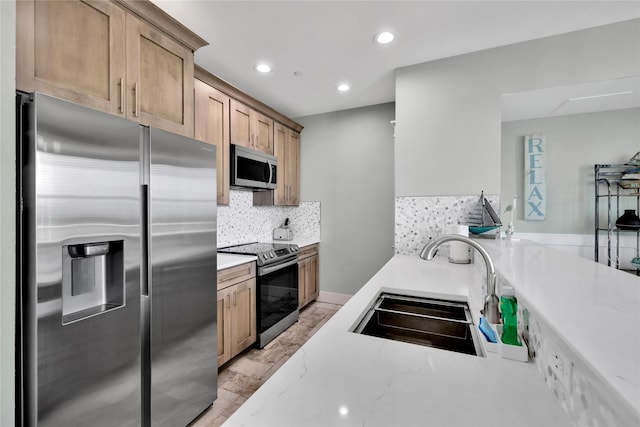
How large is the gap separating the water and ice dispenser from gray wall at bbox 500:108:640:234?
361cm

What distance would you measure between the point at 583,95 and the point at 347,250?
2745 millimetres

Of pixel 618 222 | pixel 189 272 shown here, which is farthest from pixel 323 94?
pixel 618 222

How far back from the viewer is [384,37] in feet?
6.96

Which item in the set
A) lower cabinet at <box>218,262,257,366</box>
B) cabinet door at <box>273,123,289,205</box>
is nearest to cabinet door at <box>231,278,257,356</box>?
lower cabinet at <box>218,262,257,366</box>

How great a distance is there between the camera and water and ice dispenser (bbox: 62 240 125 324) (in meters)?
1.17

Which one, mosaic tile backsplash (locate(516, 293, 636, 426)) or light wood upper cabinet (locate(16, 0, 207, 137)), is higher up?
light wood upper cabinet (locate(16, 0, 207, 137))

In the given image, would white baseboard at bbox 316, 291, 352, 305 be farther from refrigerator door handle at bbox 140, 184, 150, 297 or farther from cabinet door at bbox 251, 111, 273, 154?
refrigerator door handle at bbox 140, 184, 150, 297

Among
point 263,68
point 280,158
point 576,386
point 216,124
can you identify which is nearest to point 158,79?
point 216,124

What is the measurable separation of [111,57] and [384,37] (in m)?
1.80

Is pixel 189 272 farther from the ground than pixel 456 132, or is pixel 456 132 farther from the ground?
pixel 456 132

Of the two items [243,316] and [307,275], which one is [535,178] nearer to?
[307,275]

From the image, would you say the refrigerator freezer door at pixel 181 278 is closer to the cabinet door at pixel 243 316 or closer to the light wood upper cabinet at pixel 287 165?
the cabinet door at pixel 243 316

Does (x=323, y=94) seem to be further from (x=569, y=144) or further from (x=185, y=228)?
(x=569, y=144)
